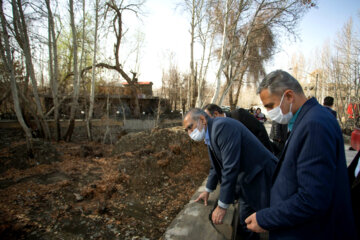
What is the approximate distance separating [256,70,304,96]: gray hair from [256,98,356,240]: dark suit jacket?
18 centimetres

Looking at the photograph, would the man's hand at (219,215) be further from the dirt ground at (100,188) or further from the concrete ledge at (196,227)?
the dirt ground at (100,188)

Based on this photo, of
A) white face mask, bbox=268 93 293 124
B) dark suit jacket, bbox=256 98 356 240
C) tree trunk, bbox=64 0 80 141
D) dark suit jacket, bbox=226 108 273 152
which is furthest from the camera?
tree trunk, bbox=64 0 80 141

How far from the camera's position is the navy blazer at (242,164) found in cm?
179

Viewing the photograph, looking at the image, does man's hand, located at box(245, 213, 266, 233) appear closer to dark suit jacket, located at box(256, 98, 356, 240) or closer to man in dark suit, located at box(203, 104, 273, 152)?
Answer: dark suit jacket, located at box(256, 98, 356, 240)

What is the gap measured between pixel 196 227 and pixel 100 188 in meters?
3.69

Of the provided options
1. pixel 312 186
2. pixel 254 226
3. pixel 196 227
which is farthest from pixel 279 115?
pixel 196 227

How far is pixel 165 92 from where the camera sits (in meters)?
27.6

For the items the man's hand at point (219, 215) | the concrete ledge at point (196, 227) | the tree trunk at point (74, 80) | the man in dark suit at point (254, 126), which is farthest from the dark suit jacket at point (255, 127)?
the tree trunk at point (74, 80)

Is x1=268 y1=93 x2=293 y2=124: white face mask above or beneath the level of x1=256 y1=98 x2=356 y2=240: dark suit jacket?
above

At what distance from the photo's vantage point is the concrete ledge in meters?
2.17

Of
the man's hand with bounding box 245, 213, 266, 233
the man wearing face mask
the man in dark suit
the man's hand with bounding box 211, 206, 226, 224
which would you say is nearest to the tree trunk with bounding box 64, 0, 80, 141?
the man in dark suit

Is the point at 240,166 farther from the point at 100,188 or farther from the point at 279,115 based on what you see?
the point at 100,188

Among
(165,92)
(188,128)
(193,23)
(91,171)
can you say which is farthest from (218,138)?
(165,92)

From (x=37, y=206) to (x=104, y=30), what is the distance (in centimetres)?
1190
